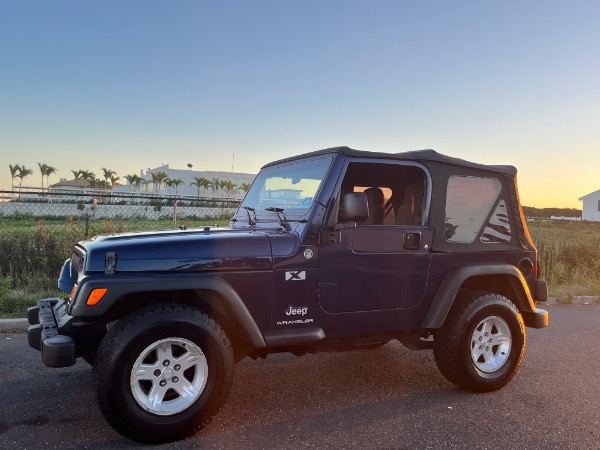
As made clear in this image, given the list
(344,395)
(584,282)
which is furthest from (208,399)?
(584,282)

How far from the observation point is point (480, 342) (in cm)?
430

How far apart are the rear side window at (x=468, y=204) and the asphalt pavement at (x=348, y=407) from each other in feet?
4.54

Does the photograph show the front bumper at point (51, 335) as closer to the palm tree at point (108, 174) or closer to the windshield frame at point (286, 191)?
the windshield frame at point (286, 191)

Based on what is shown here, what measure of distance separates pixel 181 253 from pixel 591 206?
67674mm

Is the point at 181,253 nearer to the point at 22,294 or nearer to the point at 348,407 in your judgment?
the point at 348,407

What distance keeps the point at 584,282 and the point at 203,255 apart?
9.97 meters

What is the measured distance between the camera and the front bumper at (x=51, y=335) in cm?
308

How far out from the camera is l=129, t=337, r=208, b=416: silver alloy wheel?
3.19 meters

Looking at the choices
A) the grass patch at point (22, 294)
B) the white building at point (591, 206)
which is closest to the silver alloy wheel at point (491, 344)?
the grass patch at point (22, 294)

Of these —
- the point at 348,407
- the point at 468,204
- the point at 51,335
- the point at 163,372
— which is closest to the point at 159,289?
the point at 163,372

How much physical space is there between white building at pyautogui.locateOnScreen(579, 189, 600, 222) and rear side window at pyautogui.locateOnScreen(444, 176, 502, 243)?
2492 inches

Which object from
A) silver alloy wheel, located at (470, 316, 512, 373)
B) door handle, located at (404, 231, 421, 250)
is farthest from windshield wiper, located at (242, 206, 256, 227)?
silver alloy wheel, located at (470, 316, 512, 373)

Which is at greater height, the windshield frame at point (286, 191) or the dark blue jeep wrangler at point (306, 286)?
the windshield frame at point (286, 191)

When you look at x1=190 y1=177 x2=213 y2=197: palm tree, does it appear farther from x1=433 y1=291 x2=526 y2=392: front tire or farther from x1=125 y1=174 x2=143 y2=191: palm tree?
x1=433 y1=291 x2=526 y2=392: front tire
